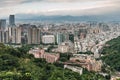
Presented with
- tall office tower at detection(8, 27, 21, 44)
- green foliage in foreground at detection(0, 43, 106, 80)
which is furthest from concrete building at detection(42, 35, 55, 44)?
green foliage in foreground at detection(0, 43, 106, 80)

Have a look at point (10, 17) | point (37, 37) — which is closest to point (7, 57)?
point (37, 37)

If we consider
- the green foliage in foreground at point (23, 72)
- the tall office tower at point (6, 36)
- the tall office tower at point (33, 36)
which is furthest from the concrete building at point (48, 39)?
the green foliage in foreground at point (23, 72)

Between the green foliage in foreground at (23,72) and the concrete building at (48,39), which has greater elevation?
the green foliage in foreground at (23,72)

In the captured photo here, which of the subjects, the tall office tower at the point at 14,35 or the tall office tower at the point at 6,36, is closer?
the tall office tower at the point at 14,35

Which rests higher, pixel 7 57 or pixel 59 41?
pixel 7 57

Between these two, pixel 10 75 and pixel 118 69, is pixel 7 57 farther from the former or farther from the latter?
pixel 118 69

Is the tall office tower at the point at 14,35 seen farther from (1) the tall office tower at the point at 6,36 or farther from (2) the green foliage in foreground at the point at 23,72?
(2) the green foliage in foreground at the point at 23,72

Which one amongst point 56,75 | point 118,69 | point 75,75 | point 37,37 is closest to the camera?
point 56,75

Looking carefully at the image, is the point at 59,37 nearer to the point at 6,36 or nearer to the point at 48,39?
the point at 48,39

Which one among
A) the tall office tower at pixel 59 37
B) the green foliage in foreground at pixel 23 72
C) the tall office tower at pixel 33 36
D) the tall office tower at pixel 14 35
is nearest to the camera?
the green foliage in foreground at pixel 23 72

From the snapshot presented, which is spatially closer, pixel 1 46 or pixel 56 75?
pixel 56 75

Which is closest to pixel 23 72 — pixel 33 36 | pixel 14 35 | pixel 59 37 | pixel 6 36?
pixel 33 36
